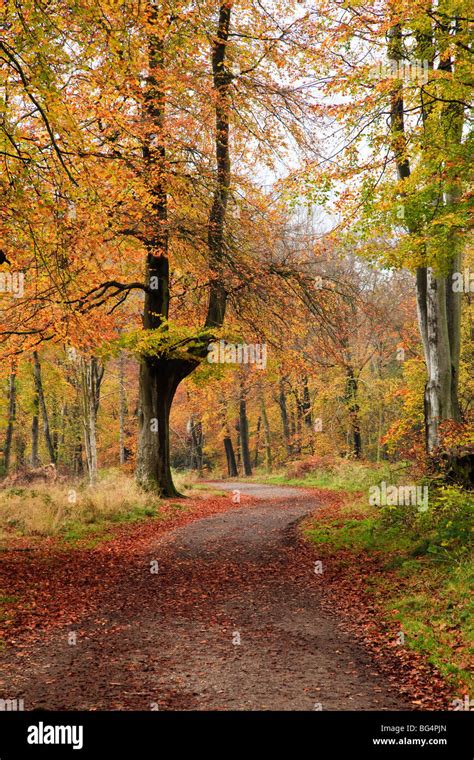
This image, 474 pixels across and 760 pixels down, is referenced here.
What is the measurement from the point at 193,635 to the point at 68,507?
8142 mm

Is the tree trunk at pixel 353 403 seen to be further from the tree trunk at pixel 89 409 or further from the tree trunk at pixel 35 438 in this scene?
the tree trunk at pixel 35 438

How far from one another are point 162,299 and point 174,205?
13.2 feet

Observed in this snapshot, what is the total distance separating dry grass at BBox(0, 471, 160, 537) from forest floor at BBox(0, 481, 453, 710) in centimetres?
95

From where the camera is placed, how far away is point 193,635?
6203mm

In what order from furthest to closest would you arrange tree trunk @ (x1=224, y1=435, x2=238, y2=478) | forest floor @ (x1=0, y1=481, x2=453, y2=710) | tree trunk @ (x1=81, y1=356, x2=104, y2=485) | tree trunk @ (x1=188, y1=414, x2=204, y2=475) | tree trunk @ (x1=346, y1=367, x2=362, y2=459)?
tree trunk @ (x1=188, y1=414, x2=204, y2=475), tree trunk @ (x1=224, y1=435, x2=238, y2=478), tree trunk @ (x1=346, y1=367, x2=362, y2=459), tree trunk @ (x1=81, y1=356, x2=104, y2=485), forest floor @ (x1=0, y1=481, x2=453, y2=710)

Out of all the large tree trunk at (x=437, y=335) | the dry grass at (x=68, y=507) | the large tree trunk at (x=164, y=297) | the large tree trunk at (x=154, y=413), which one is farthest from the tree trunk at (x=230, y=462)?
the large tree trunk at (x=437, y=335)

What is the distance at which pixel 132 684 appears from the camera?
15.8 feet

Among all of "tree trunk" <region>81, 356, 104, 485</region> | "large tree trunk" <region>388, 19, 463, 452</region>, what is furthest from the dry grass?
"large tree trunk" <region>388, 19, 463, 452</region>

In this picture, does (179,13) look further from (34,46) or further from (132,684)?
(132,684)

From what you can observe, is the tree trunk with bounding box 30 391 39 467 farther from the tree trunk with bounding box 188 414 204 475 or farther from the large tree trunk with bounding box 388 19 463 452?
the large tree trunk with bounding box 388 19 463 452

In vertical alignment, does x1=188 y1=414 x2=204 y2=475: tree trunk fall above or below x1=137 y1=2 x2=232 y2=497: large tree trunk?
below

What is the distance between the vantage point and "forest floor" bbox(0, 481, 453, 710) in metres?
4.62
